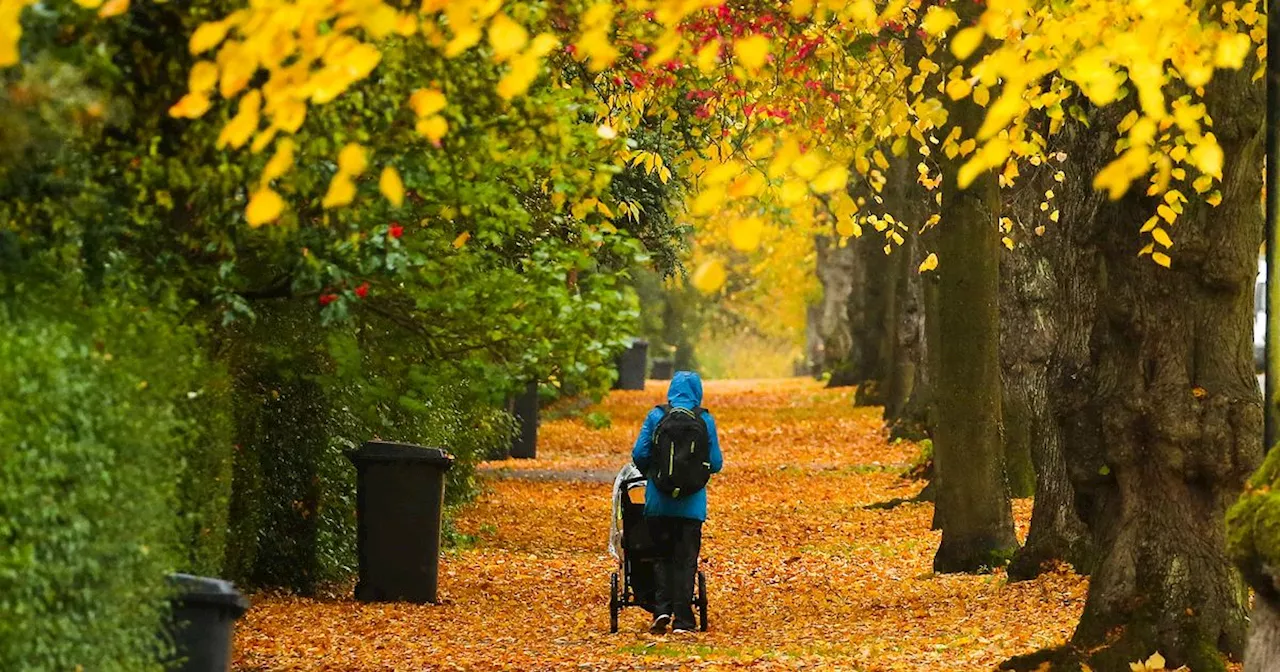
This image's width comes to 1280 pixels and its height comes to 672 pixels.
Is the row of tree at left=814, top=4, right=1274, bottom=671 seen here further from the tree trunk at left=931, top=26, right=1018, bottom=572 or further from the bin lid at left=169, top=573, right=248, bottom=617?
the bin lid at left=169, top=573, right=248, bottom=617

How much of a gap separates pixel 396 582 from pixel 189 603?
20.1 ft

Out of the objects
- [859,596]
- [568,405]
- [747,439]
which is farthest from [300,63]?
[568,405]

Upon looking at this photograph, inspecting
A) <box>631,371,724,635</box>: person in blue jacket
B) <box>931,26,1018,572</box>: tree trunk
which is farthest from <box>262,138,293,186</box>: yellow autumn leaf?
<box>931,26,1018,572</box>: tree trunk

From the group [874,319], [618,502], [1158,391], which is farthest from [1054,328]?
[874,319]

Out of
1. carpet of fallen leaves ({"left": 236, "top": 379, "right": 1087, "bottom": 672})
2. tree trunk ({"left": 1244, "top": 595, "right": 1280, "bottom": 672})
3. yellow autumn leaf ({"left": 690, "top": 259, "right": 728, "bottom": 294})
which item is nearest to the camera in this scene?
yellow autumn leaf ({"left": 690, "top": 259, "right": 728, "bottom": 294})

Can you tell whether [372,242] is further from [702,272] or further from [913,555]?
[913,555]

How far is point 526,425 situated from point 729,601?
45.3 ft

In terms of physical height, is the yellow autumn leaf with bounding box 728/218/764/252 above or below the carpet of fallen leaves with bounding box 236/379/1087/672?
above

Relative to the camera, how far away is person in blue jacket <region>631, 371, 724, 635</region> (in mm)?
12250

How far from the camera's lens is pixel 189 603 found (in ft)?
25.7

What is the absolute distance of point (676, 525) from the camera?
1241 centimetres

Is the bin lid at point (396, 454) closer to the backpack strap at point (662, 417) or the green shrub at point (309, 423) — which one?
the green shrub at point (309, 423)

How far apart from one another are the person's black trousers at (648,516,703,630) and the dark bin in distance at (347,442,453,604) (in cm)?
199

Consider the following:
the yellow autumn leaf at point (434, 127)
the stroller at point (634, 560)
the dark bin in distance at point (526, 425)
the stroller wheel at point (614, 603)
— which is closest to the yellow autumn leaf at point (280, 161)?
the yellow autumn leaf at point (434, 127)
